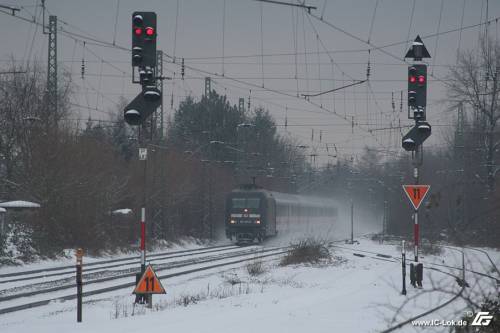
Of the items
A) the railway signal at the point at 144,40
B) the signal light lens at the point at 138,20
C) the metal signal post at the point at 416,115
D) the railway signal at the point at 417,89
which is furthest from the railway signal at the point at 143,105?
the railway signal at the point at 417,89

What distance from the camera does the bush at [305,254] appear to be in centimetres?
2858

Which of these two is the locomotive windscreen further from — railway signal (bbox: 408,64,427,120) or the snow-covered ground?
railway signal (bbox: 408,64,427,120)

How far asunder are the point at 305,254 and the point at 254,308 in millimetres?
14464

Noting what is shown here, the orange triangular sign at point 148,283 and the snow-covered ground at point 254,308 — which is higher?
the orange triangular sign at point 148,283

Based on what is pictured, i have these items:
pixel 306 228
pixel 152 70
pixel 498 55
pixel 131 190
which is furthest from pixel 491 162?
pixel 152 70

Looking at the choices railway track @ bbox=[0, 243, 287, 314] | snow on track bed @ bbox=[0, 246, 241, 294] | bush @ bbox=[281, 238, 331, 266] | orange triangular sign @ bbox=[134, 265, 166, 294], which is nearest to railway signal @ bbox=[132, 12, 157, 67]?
orange triangular sign @ bbox=[134, 265, 166, 294]

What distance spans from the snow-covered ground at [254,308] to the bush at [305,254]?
16.1ft

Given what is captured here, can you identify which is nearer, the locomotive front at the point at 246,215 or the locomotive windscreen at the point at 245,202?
the locomotive front at the point at 246,215

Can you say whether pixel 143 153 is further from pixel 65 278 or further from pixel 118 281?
pixel 65 278

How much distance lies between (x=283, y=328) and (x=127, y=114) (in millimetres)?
5622

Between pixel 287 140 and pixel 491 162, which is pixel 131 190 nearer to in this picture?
pixel 491 162

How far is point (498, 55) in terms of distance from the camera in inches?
1989

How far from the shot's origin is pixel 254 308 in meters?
14.6

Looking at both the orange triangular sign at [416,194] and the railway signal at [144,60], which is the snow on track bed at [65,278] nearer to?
the railway signal at [144,60]
